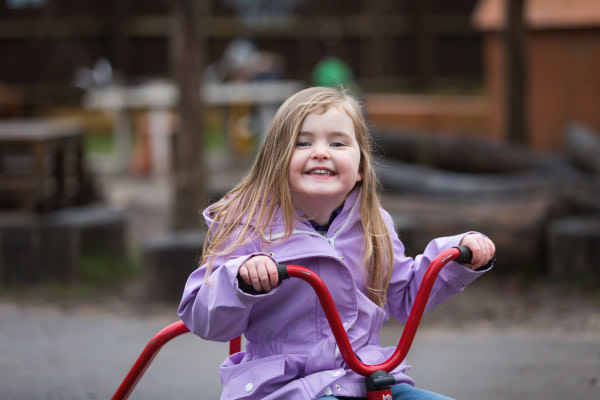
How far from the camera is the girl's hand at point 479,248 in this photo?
248cm

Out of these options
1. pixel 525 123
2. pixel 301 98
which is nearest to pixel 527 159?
pixel 525 123

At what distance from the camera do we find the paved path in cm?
433

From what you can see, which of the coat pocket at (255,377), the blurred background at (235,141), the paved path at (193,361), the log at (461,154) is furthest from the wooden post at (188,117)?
the coat pocket at (255,377)

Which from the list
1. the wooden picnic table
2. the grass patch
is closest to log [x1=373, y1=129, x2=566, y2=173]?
the grass patch

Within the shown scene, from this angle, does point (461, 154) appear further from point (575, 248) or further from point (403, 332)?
point (403, 332)

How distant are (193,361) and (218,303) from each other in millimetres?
2772

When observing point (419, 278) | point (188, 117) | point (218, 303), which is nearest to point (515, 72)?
point (188, 117)

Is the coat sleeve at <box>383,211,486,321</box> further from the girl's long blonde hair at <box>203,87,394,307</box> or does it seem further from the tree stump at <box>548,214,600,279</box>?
the tree stump at <box>548,214,600,279</box>

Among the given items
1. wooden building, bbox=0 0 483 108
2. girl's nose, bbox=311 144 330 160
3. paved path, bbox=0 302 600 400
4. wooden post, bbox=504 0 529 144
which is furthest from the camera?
wooden building, bbox=0 0 483 108

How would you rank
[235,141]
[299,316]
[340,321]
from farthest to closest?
[235,141] → [299,316] → [340,321]

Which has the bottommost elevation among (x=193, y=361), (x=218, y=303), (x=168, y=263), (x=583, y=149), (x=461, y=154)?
(x=193, y=361)

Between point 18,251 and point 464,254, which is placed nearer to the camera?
point 464,254

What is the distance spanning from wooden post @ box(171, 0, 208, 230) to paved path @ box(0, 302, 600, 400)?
0.92 m

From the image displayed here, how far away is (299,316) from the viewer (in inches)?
96.3
